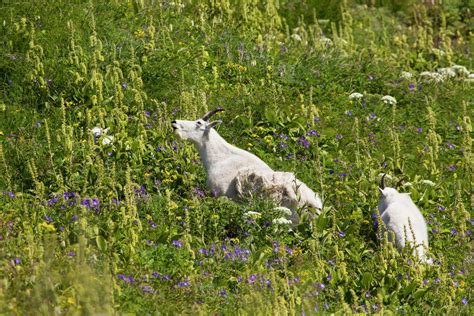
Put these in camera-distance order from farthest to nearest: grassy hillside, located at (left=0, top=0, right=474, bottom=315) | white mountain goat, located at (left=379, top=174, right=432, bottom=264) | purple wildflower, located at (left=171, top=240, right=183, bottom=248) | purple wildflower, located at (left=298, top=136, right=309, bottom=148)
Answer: purple wildflower, located at (left=298, top=136, right=309, bottom=148), white mountain goat, located at (left=379, top=174, right=432, bottom=264), purple wildflower, located at (left=171, top=240, right=183, bottom=248), grassy hillside, located at (left=0, top=0, right=474, bottom=315)

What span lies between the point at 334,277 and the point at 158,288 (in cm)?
157

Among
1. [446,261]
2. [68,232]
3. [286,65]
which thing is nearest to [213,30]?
[286,65]

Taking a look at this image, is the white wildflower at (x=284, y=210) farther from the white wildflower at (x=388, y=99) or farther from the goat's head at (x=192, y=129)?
the white wildflower at (x=388, y=99)

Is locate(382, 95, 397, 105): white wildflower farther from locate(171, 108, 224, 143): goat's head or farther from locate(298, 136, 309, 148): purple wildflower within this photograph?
locate(171, 108, 224, 143): goat's head

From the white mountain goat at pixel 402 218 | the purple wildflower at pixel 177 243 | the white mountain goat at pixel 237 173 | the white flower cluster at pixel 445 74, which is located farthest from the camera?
the white flower cluster at pixel 445 74

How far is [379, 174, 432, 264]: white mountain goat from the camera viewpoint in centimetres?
948

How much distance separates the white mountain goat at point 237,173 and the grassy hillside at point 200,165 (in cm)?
18

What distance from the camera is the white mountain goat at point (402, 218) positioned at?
373 inches

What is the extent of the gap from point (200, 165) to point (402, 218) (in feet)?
7.12

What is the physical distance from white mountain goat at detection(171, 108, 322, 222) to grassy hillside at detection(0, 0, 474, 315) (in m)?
0.18

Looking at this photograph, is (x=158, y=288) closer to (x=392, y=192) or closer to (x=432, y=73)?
(x=392, y=192)

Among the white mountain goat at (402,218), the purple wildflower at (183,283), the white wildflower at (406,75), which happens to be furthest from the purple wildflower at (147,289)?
the white wildflower at (406,75)

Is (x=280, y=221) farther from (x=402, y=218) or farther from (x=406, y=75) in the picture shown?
(x=406, y=75)

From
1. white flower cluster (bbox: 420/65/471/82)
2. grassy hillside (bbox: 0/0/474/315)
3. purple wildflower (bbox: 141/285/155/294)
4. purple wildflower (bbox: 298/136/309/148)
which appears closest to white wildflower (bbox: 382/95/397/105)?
grassy hillside (bbox: 0/0/474/315)
